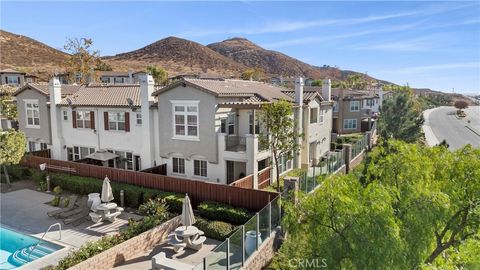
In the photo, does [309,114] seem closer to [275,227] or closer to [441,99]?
[275,227]

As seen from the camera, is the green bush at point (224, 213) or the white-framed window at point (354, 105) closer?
the green bush at point (224, 213)

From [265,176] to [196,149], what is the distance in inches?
196

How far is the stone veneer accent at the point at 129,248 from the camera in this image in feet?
42.8

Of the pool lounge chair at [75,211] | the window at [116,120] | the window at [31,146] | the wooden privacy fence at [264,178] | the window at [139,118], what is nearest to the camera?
the pool lounge chair at [75,211]

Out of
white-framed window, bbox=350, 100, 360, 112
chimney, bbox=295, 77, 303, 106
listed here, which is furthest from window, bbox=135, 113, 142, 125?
white-framed window, bbox=350, 100, 360, 112

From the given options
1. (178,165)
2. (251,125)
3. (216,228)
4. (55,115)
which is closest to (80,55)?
(55,115)

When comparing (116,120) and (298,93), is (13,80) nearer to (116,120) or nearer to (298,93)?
(116,120)

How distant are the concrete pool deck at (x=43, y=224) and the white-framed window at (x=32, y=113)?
9763 millimetres

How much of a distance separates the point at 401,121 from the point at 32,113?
3956 centimetres

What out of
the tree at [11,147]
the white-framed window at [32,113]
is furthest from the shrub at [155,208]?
the white-framed window at [32,113]

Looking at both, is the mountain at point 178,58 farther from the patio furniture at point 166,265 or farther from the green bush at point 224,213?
the patio furniture at point 166,265

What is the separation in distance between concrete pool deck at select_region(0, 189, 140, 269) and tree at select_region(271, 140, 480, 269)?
10.7m

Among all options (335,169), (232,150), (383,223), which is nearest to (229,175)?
(232,150)

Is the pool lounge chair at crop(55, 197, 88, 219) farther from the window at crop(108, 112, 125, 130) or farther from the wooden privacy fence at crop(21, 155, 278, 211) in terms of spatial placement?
the window at crop(108, 112, 125, 130)
